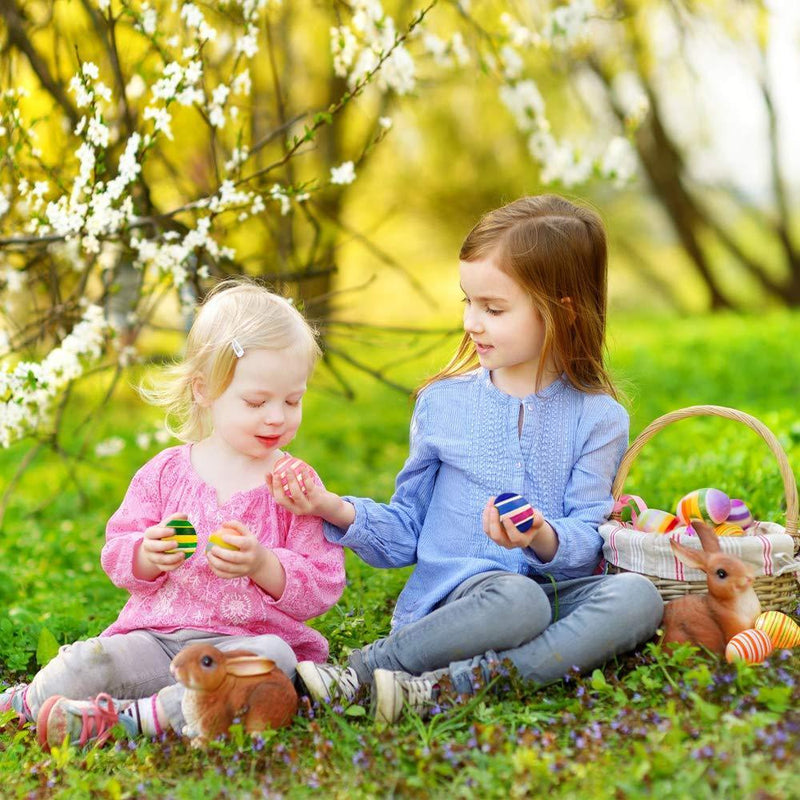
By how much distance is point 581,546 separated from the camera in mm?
3057

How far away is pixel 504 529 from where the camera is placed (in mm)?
2857

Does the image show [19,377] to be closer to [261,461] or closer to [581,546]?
[261,461]

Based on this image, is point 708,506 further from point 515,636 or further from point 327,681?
point 327,681

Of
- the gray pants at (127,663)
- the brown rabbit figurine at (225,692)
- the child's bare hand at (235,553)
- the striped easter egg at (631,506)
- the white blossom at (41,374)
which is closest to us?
the brown rabbit figurine at (225,692)

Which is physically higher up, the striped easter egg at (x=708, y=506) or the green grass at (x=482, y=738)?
the striped easter egg at (x=708, y=506)

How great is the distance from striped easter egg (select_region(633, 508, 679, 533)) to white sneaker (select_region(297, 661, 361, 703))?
927 mm

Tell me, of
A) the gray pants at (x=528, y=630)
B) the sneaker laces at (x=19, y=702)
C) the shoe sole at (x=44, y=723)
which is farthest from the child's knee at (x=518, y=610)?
the sneaker laces at (x=19, y=702)

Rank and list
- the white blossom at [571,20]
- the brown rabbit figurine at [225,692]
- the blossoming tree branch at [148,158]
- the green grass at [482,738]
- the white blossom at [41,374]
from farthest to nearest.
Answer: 1. the white blossom at [571,20]
2. the blossoming tree branch at [148,158]
3. the white blossom at [41,374]
4. the brown rabbit figurine at [225,692]
5. the green grass at [482,738]

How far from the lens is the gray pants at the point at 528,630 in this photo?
2824 millimetres

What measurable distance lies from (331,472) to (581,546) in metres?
3.03

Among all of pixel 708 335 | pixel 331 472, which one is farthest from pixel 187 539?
pixel 708 335

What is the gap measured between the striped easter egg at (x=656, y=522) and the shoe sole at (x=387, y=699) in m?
0.89

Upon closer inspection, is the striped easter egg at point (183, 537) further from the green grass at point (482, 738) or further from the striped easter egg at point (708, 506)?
the striped easter egg at point (708, 506)

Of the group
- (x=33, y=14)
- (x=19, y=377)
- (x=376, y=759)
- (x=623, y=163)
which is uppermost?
(x=33, y=14)
